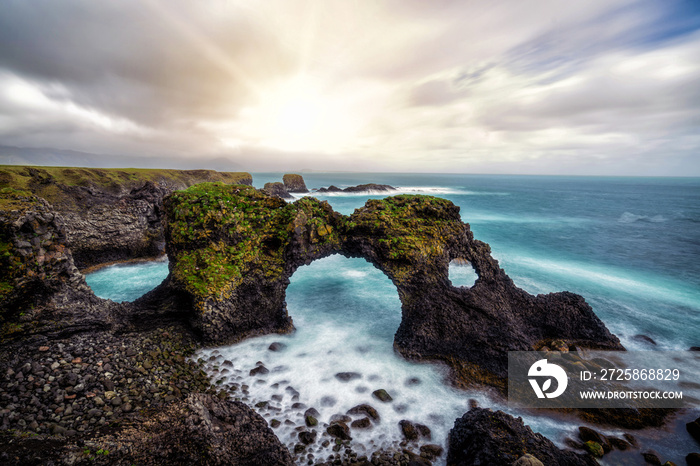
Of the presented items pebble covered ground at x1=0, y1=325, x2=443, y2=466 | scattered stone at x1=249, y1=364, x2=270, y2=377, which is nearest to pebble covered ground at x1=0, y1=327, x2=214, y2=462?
pebble covered ground at x1=0, y1=325, x2=443, y2=466

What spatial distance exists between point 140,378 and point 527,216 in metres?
67.8

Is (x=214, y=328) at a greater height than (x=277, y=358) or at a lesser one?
greater

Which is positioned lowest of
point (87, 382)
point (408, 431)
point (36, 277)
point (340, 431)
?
point (408, 431)

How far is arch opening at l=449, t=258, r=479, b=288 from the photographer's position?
76.1 ft

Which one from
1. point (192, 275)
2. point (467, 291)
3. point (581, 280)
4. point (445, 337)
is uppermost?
point (192, 275)

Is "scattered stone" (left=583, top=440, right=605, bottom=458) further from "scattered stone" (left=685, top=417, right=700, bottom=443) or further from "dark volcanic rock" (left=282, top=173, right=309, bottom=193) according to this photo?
"dark volcanic rock" (left=282, top=173, right=309, bottom=193)

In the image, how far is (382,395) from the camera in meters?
10.4

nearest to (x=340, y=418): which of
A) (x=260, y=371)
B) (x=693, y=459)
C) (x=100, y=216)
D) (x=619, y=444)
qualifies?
(x=260, y=371)

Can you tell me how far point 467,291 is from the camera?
45.1 ft

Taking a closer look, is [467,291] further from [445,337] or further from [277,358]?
[277,358]

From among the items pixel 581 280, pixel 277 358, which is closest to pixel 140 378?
pixel 277 358

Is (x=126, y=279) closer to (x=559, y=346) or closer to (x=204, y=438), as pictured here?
(x=204, y=438)

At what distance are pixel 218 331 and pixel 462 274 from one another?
67.6ft

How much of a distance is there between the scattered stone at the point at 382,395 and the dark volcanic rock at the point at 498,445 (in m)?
2.51
